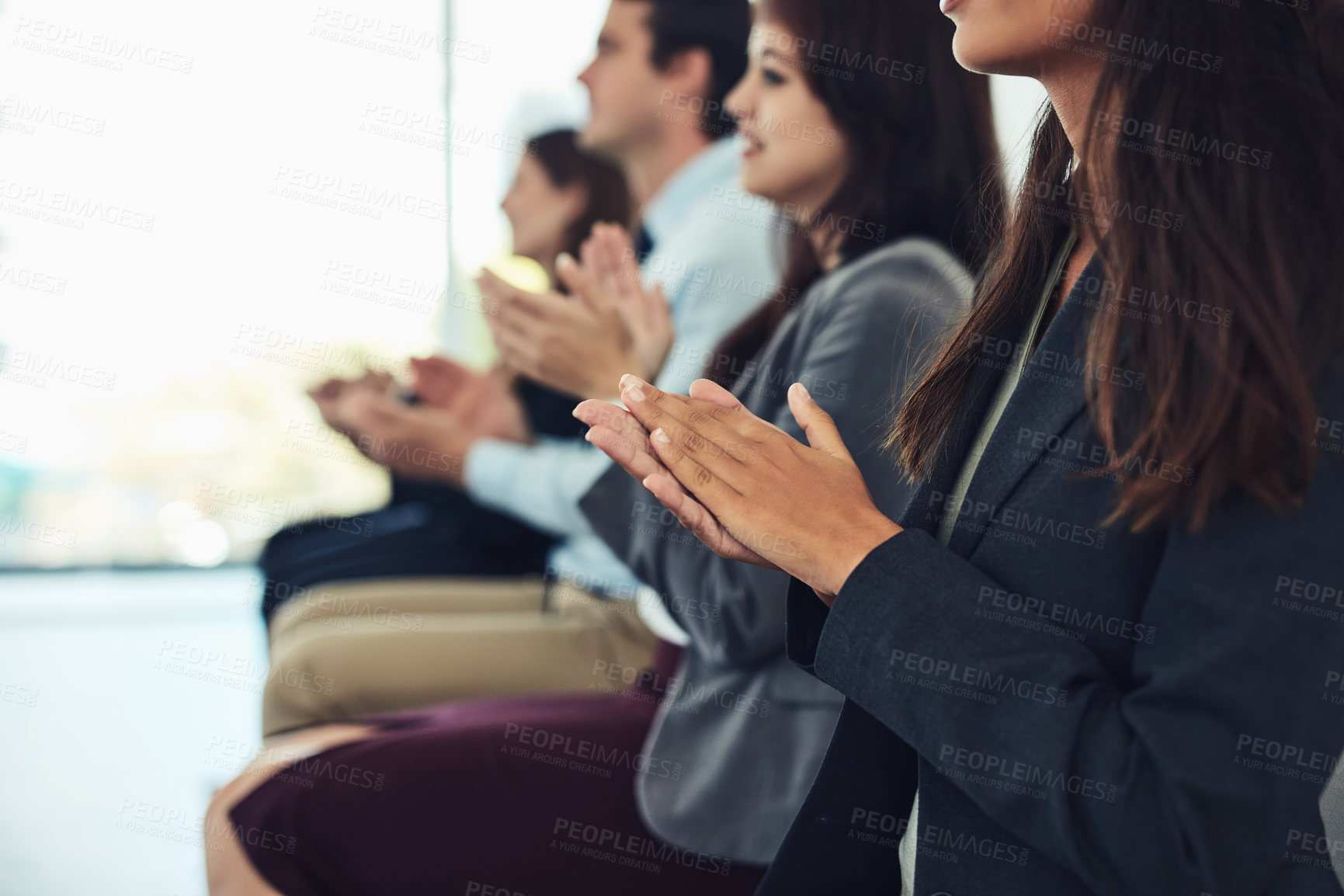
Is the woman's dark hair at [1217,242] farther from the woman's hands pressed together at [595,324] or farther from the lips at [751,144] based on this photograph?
the woman's hands pressed together at [595,324]

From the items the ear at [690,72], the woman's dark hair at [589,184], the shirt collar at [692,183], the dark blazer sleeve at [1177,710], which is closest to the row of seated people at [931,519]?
the dark blazer sleeve at [1177,710]

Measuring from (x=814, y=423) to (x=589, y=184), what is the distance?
2.21 meters

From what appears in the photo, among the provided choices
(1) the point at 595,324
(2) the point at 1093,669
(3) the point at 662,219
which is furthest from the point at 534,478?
(2) the point at 1093,669

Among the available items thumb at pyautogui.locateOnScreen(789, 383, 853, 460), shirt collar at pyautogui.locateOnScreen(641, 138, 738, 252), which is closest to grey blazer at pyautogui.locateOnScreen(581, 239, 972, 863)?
thumb at pyautogui.locateOnScreen(789, 383, 853, 460)

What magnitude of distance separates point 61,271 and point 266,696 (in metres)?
2.65

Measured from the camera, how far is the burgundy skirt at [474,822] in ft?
3.66

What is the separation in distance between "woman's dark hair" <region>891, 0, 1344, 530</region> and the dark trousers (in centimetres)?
179

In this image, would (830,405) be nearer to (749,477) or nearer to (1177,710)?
(749,477)

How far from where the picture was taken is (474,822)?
1.17 meters

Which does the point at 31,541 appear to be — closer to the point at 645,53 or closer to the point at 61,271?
the point at 61,271

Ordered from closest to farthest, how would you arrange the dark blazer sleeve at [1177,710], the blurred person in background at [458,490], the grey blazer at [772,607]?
the dark blazer sleeve at [1177,710] < the grey blazer at [772,607] < the blurred person in background at [458,490]

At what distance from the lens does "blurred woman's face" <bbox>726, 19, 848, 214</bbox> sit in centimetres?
126

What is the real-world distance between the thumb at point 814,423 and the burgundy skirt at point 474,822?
1.71 ft

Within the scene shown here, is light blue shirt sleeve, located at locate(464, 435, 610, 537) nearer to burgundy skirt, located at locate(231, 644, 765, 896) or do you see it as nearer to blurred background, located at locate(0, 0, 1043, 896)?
burgundy skirt, located at locate(231, 644, 765, 896)
